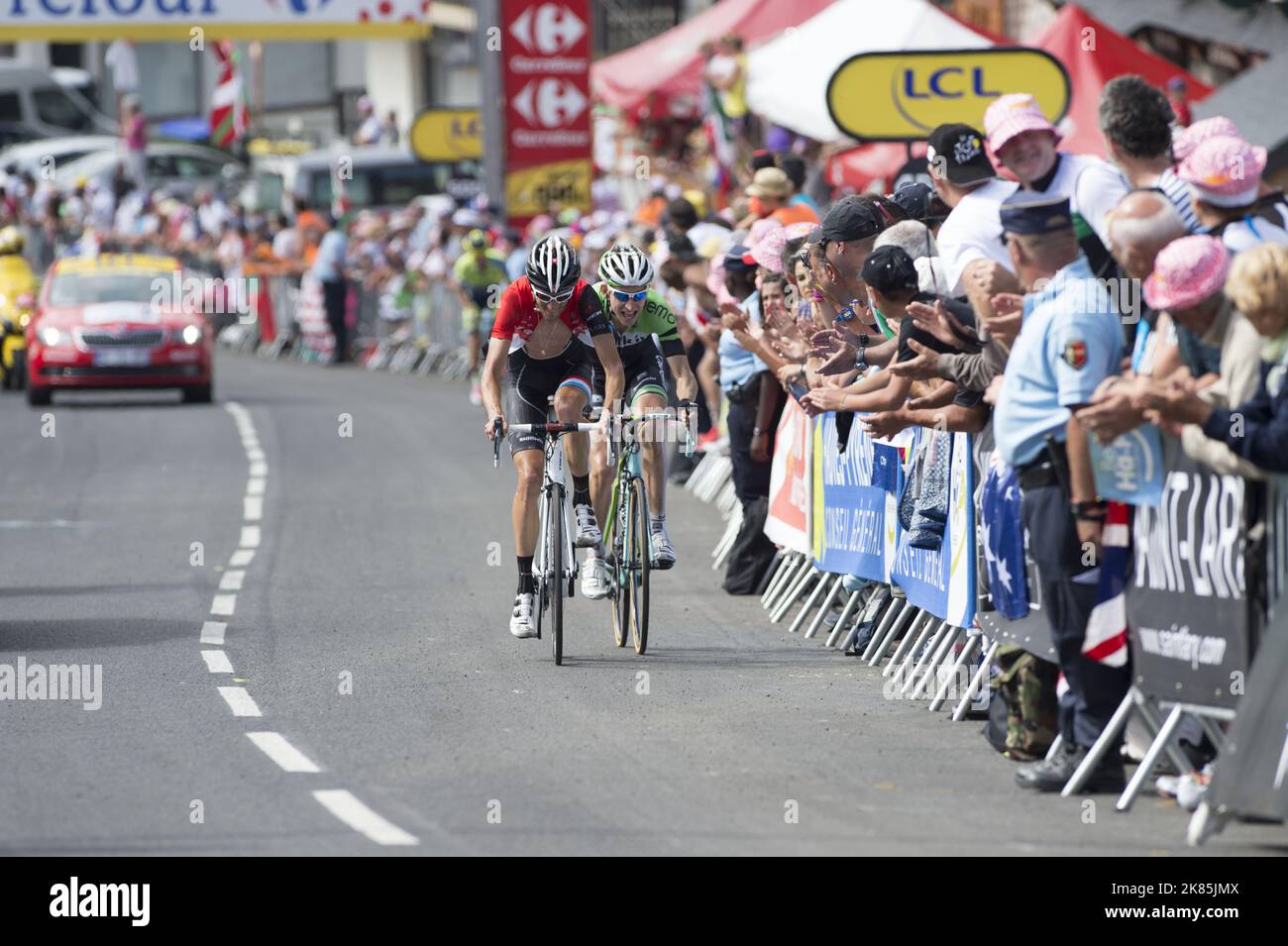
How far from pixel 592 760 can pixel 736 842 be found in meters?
1.54

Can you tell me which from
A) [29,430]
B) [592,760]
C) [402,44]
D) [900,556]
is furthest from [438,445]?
[402,44]

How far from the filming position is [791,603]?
43.0 feet

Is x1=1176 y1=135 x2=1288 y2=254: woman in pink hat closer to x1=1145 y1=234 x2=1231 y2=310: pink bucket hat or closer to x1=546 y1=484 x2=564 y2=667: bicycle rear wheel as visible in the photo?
x1=1145 y1=234 x2=1231 y2=310: pink bucket hat

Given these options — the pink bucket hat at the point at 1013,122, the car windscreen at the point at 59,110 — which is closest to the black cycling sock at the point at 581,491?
the pink bucket hat at the point at 1013,122

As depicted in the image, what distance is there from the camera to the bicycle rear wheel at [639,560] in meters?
11.4

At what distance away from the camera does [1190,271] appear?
7328 mm

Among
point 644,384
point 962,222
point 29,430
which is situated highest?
point 962,222

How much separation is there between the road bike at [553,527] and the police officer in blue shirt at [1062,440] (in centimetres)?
344

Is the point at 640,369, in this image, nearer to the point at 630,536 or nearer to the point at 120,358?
the point at 630,536

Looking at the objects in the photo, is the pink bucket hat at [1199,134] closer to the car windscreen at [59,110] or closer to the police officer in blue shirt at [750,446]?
the police officer in blue shirt at [750,446]

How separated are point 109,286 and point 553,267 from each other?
1859cm

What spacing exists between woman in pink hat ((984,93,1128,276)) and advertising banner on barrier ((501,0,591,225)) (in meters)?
20.0

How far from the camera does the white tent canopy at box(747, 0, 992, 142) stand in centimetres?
2167
